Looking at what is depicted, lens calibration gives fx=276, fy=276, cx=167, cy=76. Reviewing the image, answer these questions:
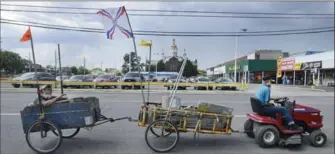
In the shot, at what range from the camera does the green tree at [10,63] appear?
6667cm

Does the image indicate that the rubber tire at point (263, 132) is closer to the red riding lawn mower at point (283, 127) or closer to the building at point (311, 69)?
the red riding lawn mower at point (283, 127)

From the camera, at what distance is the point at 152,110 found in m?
5.52

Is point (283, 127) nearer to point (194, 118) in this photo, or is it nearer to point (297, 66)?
point (194, 118)

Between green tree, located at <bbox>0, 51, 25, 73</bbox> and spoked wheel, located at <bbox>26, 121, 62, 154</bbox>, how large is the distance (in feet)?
231

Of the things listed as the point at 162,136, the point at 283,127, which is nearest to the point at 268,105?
the point at 283,127

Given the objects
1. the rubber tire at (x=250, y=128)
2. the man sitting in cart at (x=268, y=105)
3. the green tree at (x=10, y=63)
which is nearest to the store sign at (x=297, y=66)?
the rubber tire at (x=250, y=128)

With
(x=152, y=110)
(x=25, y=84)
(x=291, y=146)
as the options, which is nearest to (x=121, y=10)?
(x=152, y=110)

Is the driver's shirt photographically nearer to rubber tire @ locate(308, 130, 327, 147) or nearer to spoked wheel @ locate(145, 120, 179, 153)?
rubber tire @ locate(308, 130, 327, 147)

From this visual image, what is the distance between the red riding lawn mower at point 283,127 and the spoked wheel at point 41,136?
4001 millimetres

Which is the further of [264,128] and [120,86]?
[120,86]

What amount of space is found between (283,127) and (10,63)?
75.3 metres

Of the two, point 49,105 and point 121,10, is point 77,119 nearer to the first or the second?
point 49,105

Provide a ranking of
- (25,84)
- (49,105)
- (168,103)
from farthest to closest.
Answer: (25,84), (168,103), (49,105)

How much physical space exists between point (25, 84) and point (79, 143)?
23.7m
